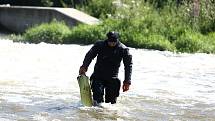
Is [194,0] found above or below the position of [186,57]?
above

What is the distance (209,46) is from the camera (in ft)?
72.8

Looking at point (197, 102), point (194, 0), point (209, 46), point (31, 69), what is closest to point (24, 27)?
point (194, 0)

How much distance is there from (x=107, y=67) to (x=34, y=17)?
1855 centimetres

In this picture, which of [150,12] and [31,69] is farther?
[150,12]

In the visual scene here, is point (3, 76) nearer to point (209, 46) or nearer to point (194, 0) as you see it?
point (209, 46)

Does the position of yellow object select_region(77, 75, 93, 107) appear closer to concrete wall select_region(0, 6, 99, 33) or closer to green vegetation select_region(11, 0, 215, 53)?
green vegetation select_region(11, 0, 215, 53)

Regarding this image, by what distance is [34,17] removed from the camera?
29922 mm

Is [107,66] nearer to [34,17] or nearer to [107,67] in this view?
[107,67]

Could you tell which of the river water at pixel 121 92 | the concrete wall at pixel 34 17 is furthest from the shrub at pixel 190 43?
the concrete wall at pixel 34 17

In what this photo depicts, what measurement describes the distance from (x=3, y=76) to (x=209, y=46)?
29.5 ft

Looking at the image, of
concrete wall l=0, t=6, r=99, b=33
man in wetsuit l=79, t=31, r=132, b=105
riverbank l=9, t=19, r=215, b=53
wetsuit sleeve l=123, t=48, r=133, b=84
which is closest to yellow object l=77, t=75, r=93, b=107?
man in wetsuit l=79, t=31, r=132, b=105

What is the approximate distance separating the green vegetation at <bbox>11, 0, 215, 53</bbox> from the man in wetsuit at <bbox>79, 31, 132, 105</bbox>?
34.8 feet

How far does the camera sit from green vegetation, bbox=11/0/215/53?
22.8 meters

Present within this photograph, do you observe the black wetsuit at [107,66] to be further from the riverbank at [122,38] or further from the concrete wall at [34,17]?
the concrete wall at [34,17]
